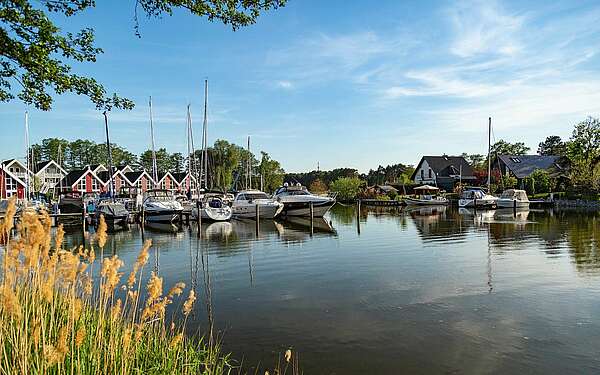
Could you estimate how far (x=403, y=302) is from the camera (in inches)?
372

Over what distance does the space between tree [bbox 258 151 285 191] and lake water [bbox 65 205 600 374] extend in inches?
2036

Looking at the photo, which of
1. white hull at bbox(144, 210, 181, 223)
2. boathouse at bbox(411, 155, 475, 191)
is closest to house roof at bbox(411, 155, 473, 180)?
boathouse at bbox(411, 155, 475, 191)

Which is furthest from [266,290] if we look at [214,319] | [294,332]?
[294,332]

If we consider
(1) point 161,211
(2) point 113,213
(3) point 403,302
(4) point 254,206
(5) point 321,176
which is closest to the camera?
(3) point 403,302

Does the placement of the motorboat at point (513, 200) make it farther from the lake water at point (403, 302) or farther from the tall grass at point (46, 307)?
the tall grass at point (46, 307)

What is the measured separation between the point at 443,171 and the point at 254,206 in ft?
145

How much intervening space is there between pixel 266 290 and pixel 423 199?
1686 inches

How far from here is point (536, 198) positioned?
166 feet

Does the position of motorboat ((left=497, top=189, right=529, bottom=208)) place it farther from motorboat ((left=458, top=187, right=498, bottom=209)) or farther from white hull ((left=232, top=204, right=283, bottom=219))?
white hull ((left=232, top=204, right=283, bottom=219))

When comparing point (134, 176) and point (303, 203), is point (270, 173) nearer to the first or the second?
point (134, 176)

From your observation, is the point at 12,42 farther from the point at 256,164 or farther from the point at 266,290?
the point at 256,164

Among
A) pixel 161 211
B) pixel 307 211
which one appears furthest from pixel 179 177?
pixel 307 211

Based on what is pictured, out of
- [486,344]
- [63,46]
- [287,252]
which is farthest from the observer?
[287,252]

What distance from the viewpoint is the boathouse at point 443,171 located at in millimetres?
67375
